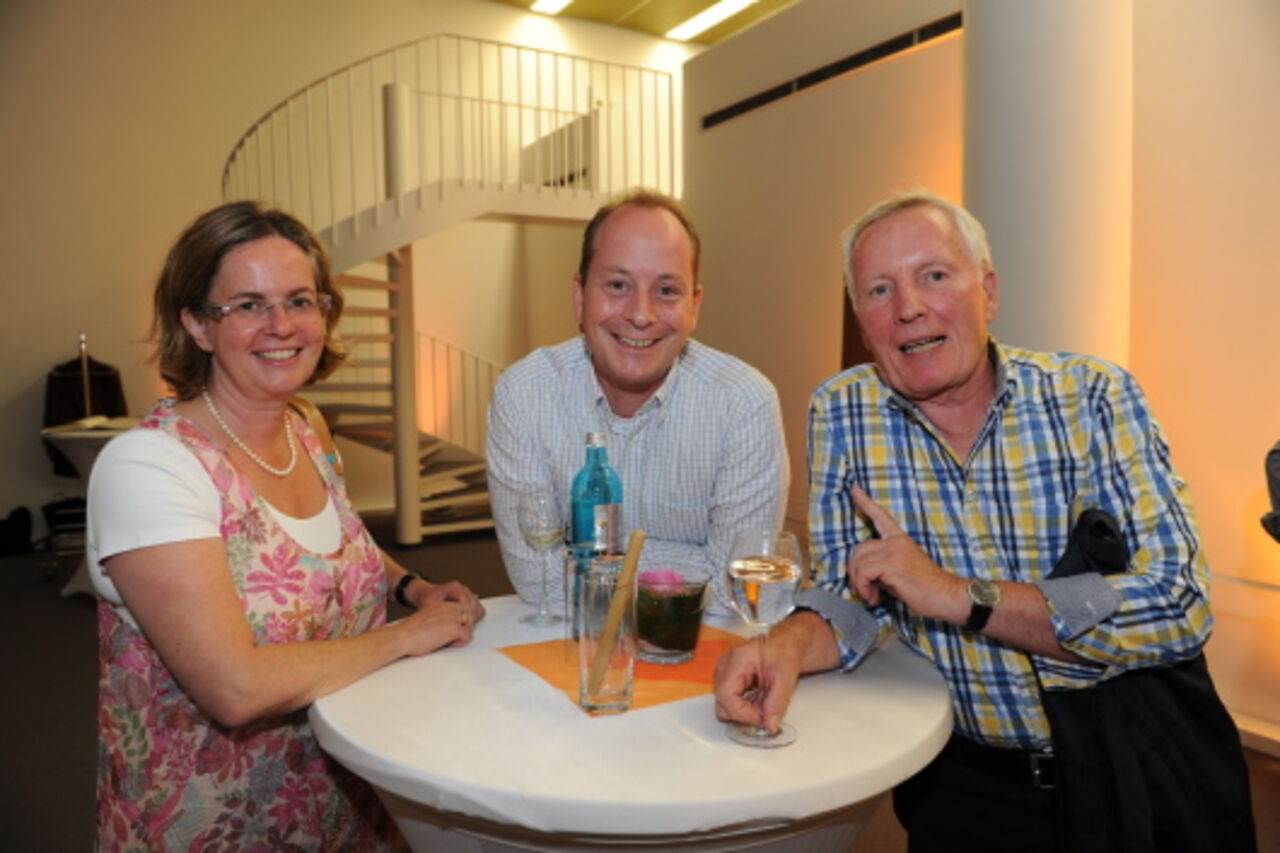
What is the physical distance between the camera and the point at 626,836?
36.9 inches

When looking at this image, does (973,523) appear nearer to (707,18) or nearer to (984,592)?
(984,592)

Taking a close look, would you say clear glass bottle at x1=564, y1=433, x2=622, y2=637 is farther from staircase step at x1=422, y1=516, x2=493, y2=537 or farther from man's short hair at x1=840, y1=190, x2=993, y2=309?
staircase step at x1=422, y1=516, x2=493, y2=537

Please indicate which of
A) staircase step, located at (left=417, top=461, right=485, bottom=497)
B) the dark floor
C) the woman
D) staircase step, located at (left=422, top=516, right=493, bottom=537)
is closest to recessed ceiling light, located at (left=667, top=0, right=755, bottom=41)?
staircase step, located at (left=417, top=461, right=485, bottom=497)

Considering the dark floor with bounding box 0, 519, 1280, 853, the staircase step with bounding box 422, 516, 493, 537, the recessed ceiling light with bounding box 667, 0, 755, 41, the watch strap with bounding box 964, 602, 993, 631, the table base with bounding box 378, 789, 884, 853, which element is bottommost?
the dark floor with bounding box 0, 519, 1280, 853

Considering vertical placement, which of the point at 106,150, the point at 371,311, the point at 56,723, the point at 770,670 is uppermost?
the point at 106,150

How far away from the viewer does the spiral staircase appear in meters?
6.49

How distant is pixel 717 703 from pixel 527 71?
8.87 metres

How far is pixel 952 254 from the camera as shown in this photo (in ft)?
4.80

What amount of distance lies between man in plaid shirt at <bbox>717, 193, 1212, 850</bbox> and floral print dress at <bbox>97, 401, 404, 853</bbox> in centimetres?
73

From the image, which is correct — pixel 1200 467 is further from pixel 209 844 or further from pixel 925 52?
pixel 209 844

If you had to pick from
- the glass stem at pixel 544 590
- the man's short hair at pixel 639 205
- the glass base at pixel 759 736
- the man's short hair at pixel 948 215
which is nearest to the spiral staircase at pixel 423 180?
the man's short hair at pixel 639 205

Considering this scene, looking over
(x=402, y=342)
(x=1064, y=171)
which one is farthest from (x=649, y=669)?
(x=402, y=342)

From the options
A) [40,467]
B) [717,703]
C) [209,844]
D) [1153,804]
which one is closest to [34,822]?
[209,844]

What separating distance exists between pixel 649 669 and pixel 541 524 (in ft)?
1.19
